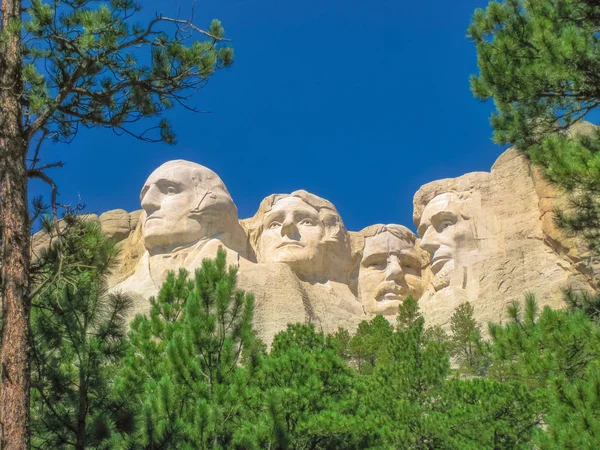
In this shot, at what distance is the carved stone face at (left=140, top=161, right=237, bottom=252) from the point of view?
105 ft

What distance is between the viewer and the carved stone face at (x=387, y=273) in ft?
120

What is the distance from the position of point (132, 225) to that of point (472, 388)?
3150 centimetres

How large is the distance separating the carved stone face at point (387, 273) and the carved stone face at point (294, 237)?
3212mm

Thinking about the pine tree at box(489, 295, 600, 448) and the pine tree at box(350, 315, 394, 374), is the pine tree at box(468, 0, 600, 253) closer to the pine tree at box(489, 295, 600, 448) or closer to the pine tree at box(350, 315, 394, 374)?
the pine tree at box(489, 295, 600, 448)

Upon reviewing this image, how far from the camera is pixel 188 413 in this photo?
27.0ft

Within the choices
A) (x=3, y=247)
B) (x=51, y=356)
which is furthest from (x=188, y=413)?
(x=3, y=247)

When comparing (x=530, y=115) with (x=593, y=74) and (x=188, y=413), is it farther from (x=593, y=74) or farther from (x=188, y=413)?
(x=188, y=413)

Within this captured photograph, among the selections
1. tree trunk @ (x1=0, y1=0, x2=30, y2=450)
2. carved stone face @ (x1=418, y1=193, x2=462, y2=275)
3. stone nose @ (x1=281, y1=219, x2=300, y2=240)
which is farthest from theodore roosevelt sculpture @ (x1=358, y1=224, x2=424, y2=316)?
tree trunk @ (x1=0, y1=0, x2=30, y2=450)

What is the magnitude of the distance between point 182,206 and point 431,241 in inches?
416

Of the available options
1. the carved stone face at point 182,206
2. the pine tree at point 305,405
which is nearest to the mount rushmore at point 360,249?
the carved stone face at point 182,206

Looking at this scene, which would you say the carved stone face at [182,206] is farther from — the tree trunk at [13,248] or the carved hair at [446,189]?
the tree trunk at [13,248]

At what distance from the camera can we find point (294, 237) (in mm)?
35375

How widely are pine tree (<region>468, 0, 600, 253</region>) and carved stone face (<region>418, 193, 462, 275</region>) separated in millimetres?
23215

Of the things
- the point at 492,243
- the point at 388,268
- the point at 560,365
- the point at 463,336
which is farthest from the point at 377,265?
the point at 560,365
